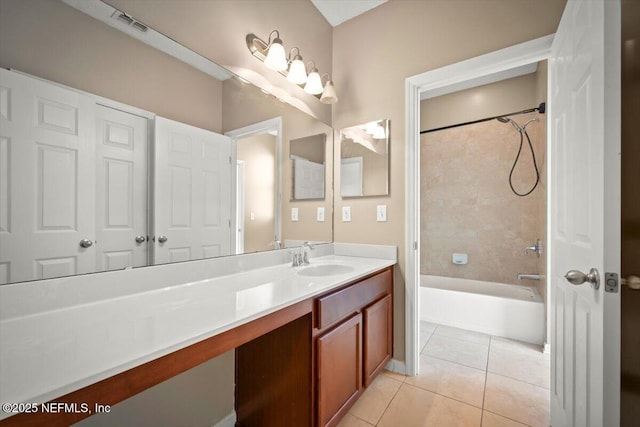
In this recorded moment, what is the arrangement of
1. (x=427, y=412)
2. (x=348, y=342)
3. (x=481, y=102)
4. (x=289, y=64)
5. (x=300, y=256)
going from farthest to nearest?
(x=481, y=102) → (x=289, y=64) → (x=300, y=256) → (x=427, y=412) → (x=348, y=342)

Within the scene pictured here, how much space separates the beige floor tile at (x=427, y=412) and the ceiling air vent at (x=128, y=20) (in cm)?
212

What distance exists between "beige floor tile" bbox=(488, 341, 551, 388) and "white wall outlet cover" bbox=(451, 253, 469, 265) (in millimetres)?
1151

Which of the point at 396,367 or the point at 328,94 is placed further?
the point at 328,94

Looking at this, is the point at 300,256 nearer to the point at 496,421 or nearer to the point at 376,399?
the point at 376,399

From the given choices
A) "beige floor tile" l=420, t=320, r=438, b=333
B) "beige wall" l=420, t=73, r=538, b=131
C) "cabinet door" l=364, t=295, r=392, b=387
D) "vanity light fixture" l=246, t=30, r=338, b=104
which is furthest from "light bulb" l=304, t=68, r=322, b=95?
"beige floor tile" l=420, t=320, r=438, b=333

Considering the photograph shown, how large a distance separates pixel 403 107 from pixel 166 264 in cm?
173

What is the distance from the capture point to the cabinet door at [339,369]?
116 cm

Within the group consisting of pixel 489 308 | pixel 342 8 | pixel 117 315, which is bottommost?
pixel 489 308

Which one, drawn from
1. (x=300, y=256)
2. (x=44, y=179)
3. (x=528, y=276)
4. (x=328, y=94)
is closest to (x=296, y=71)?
(x=328, y=94)

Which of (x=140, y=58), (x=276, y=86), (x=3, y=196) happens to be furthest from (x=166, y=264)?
(x=276, y=86)

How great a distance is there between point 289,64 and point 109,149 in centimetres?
129

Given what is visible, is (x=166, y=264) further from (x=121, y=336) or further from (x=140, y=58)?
(x=140, y=58)

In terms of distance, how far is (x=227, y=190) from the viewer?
53.7 inches

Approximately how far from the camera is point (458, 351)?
212 centimetres
